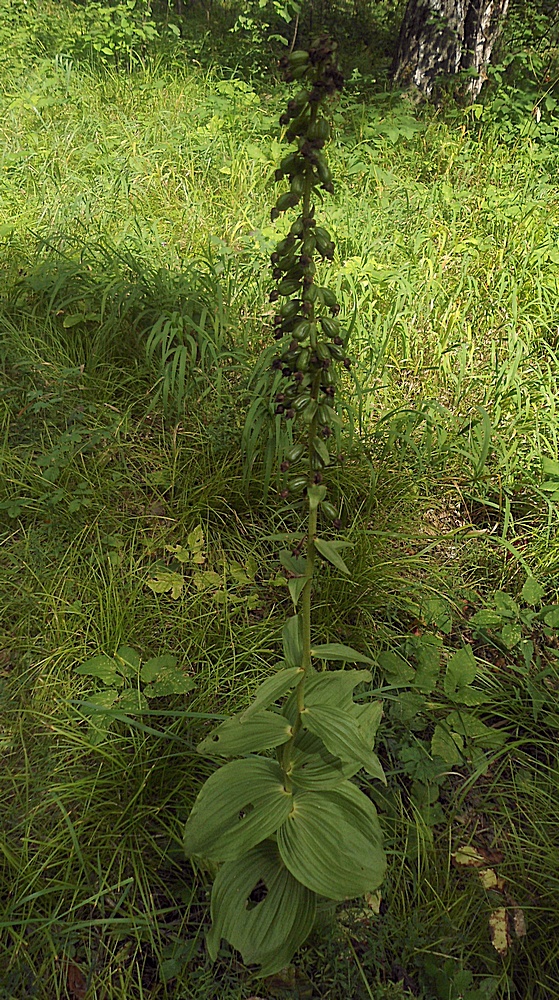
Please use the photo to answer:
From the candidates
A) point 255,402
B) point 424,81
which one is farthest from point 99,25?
point 255,402

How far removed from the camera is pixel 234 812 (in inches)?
61.2

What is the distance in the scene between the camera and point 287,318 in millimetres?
1268

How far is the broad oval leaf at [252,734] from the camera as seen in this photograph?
150 cm

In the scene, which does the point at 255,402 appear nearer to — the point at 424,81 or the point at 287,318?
the point at 287,318

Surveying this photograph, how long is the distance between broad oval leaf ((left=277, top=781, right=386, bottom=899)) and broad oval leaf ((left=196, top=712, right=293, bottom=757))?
184 mm

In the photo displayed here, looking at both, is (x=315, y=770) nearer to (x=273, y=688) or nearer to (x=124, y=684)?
(x=273, y=688)

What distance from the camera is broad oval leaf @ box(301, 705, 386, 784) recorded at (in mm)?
1396

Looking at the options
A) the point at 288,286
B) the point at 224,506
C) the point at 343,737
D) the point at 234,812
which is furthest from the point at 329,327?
the point at 224,506

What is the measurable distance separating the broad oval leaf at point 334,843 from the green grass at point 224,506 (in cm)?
25

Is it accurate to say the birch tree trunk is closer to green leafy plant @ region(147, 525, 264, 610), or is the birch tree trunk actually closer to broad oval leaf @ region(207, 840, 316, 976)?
green leafy plant @ region(147, 525, 264, 610)

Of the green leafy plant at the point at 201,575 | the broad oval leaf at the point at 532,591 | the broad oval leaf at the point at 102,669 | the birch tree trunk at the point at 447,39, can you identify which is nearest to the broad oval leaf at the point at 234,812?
the broad oval leaf at the point at 102,669

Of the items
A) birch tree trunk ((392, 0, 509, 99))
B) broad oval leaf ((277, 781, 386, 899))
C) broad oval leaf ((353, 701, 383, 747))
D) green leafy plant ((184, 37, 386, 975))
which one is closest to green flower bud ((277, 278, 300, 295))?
green leafy plant ((184, 37, 386, 975))

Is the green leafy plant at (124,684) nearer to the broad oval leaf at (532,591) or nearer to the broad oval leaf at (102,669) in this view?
the broad oval leaf at (102,669)

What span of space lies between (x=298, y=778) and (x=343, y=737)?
0.25m
